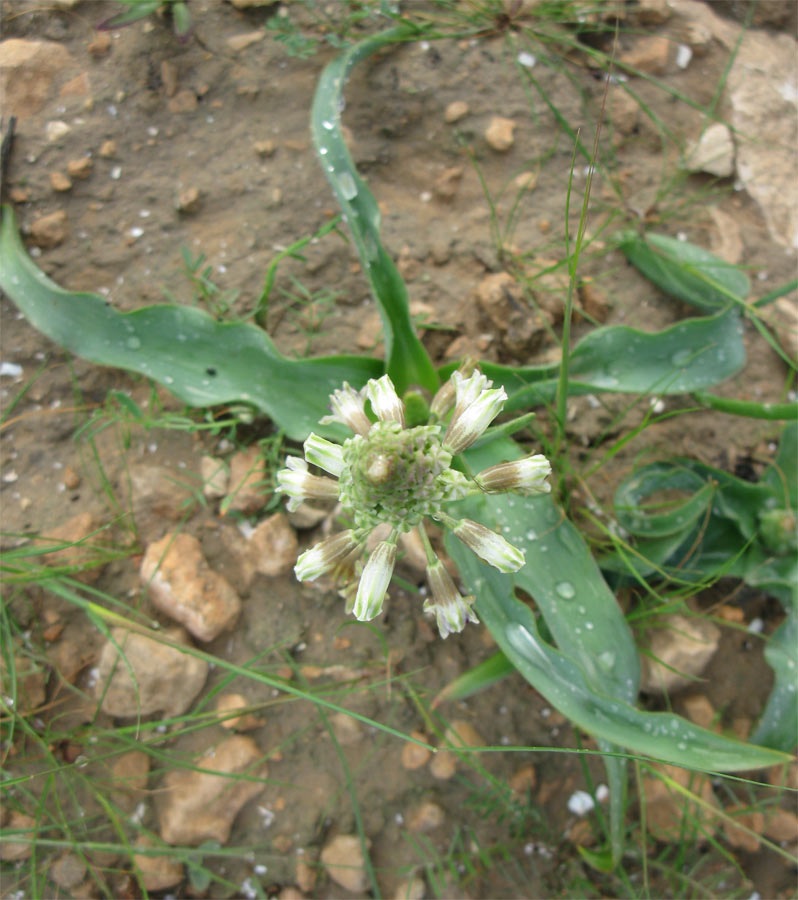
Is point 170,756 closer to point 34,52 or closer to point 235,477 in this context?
point 235,477

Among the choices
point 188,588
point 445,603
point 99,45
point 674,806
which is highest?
point 99,45

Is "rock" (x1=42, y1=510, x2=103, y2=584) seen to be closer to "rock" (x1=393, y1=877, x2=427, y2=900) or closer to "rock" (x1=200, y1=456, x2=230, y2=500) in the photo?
"rock" (x1=200, y1=456, x2=230, y2=500)

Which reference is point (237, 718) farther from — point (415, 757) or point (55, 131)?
point (55, 131)

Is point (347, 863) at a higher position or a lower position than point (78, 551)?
lower

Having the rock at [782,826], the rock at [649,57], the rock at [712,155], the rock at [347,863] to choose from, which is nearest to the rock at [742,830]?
the rock at [782,826]

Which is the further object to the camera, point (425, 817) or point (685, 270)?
point (685, 270)

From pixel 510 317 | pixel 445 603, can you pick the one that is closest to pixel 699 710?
pixel 445 603
